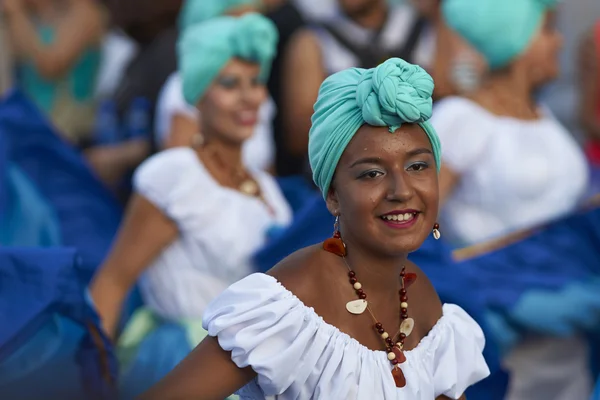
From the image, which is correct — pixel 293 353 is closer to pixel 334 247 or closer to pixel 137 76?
pixel 334 247

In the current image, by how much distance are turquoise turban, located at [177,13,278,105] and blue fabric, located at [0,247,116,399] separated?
1024 mm

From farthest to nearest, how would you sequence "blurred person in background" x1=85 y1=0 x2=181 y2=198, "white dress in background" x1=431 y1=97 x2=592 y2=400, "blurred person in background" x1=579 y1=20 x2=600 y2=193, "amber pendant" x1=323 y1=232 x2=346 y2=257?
1. "blurred person in background" x1=579 y1=20 x2=600 y2=193
2. "blurred person in background" x1=85 y1=0 x2=181 y2=198
3. "white dress in background" x1=431 y1=97 x2=592 y2=400
4. "amber pendant" x1=323 y1=232 x2=346 y2=257

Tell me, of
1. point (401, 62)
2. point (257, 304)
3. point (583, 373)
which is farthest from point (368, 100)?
point (583, 373)

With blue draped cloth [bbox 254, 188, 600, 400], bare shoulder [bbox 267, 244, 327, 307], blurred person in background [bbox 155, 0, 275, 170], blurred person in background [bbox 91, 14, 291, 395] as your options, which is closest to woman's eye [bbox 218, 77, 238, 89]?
blurred person in background [bbox 91, 14, 291, 395]

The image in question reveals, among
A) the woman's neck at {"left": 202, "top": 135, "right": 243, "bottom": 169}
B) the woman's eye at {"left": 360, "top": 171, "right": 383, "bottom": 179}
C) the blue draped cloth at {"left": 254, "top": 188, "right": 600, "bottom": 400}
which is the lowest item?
the blue draped cloth at {"left": 254, "top": 188, "right": 600, "bottom": 400}

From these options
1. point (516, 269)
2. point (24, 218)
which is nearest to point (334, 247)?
point (516, 269)

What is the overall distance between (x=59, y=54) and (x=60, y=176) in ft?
5.77

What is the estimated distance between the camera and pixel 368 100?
2.52 meters

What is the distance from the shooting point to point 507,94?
5199mm

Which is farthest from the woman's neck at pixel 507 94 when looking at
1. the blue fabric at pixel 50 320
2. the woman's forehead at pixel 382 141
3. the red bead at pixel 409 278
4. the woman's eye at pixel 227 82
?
the woman's forehead at pixel 382 141

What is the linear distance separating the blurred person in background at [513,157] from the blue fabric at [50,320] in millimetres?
1910

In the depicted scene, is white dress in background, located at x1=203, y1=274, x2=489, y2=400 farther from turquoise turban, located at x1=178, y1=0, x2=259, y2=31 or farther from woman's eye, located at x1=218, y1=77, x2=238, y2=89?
turquoise turban, located at x1=178, y1=0, x2=259, y2=31

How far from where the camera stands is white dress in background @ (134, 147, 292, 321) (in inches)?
163

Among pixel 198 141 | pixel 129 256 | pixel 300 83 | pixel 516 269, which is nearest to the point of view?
pixel 129 256
